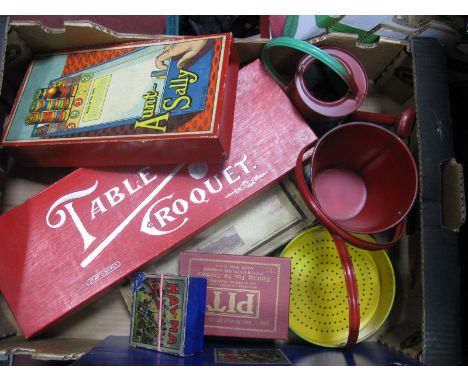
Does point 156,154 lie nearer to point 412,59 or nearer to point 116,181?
point 116,181

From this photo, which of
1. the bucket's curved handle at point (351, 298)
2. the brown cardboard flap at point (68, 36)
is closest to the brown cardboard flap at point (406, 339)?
the bucket's curved handle at point (351, 298)

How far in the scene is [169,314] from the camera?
0.75m

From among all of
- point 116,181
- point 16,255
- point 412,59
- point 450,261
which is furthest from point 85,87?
point 450,261

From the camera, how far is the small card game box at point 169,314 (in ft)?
2.42

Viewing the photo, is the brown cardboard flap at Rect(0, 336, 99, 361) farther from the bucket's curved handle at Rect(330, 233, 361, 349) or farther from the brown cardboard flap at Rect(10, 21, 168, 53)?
the brown cardboard flap at Rect(10, 21, 168, 53)

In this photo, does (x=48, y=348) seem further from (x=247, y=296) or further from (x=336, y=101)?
(x=336, y=101)

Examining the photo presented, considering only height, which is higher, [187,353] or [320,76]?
[320,76]

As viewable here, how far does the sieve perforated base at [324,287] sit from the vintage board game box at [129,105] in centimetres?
30

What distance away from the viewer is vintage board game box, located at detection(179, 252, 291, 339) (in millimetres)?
851

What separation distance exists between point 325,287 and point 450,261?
28 cm

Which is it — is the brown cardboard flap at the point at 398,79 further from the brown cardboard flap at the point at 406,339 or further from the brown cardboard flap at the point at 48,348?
the brown cardboard flap at the point at 48,348

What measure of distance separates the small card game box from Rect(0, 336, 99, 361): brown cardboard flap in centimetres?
11

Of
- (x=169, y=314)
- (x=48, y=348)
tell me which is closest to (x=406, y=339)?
(x=169, y=314)

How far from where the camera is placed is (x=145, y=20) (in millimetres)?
1150
